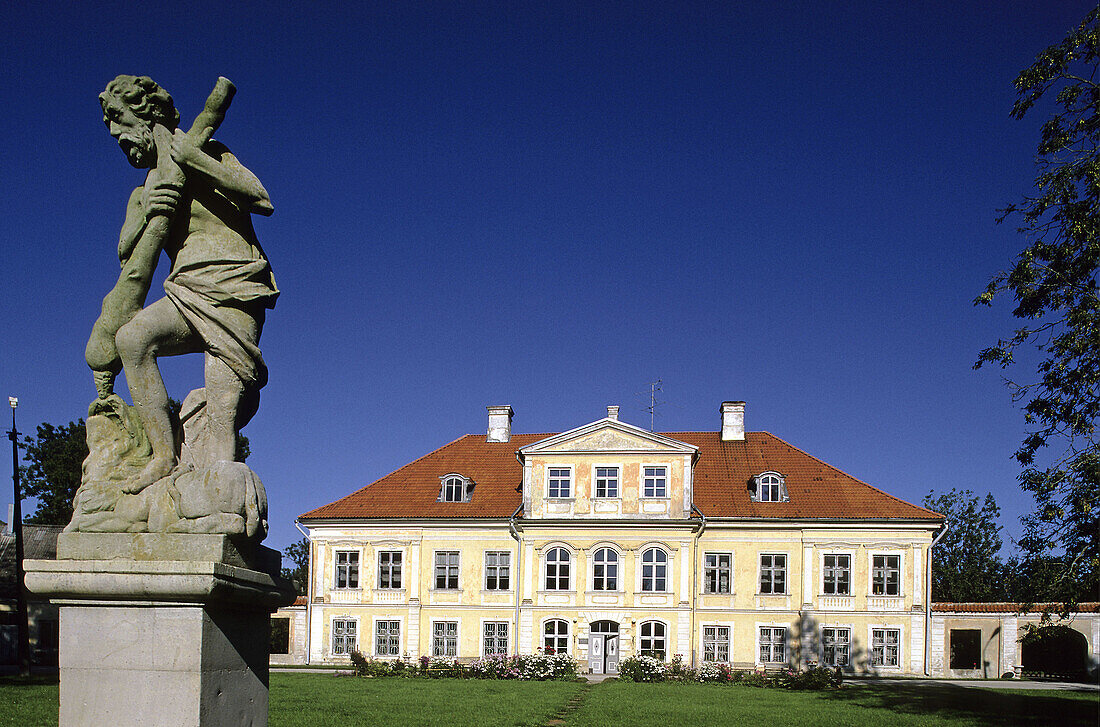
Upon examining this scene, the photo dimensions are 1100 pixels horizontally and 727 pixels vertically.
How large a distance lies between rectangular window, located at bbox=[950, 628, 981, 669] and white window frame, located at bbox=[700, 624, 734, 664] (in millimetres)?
11811

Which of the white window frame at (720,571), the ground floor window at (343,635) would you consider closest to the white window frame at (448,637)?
the ground floor window at (343,635)

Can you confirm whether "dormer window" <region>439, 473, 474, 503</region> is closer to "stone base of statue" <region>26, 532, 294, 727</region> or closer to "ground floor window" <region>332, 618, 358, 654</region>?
"ground floor window" <region>332, 618, 358, 654</region>

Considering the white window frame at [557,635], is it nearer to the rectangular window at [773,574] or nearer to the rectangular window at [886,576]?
the rectangular window at [773,574]

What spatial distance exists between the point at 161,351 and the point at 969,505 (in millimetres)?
65784

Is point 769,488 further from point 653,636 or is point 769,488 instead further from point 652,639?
point 652,639

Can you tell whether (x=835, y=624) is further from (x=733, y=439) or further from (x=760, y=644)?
(x=733, y=439)

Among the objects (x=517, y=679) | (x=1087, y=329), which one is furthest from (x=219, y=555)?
(x=517, y=679)

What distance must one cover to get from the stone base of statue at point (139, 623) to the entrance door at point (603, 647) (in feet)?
109

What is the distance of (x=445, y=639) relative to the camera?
36.8 meters

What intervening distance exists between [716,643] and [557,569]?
6613 mm

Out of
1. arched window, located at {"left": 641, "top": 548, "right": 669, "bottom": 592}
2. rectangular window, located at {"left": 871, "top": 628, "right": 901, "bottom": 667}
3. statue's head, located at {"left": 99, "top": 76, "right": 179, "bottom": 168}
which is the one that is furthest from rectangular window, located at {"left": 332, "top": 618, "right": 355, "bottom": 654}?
statue's head, located at {"left": 99, "top": 76, "right": 179, "bottom": 168}

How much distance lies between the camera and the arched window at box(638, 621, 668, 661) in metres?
35.3

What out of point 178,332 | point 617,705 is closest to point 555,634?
point 617,705

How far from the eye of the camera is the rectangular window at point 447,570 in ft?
122
